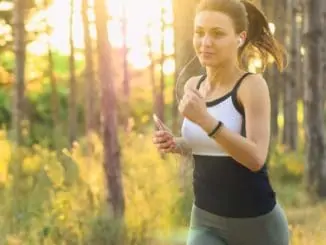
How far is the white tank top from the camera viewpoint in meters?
3.25

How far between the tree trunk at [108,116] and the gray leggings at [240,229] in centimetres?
489

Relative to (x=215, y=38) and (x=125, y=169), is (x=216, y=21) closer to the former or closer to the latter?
(x=215, y=38)

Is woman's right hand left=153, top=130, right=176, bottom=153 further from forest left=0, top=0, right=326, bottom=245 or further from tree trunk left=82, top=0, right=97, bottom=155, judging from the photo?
tree trunk left=82, top=0, right=97, bottom=155

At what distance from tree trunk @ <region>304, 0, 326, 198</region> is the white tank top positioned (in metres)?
7.61

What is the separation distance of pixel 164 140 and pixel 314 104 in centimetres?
774

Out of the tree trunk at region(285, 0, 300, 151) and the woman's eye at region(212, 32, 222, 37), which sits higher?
the woman's eye at region(212, 32, 222, 37)

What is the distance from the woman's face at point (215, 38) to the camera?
3.34 meters

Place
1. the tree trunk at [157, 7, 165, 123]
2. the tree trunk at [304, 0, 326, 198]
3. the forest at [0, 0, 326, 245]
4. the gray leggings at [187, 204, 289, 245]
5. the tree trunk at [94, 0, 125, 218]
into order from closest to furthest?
the gray leggings at [187, 204, 289, 245]
the forest at [0, 0, 326, 245]
the tree trunk at [94, 0, 125, 218]
the tree trunk at [304, 0, 326, 198]
the tree trunk at [157, 7, 165, 123]

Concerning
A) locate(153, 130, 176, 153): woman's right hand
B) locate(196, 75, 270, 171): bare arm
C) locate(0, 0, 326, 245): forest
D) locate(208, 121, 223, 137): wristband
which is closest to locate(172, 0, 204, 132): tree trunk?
locate(0, 0, 326, 245): forest

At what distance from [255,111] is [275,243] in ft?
1.97

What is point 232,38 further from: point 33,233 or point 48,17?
point 48,17

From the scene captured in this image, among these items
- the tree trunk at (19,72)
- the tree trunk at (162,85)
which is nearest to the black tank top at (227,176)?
the tree trunk at (19,72)

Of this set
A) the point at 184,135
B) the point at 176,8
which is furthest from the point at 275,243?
the point at 176,8

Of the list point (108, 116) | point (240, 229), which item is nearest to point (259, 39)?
point (240, 229)
